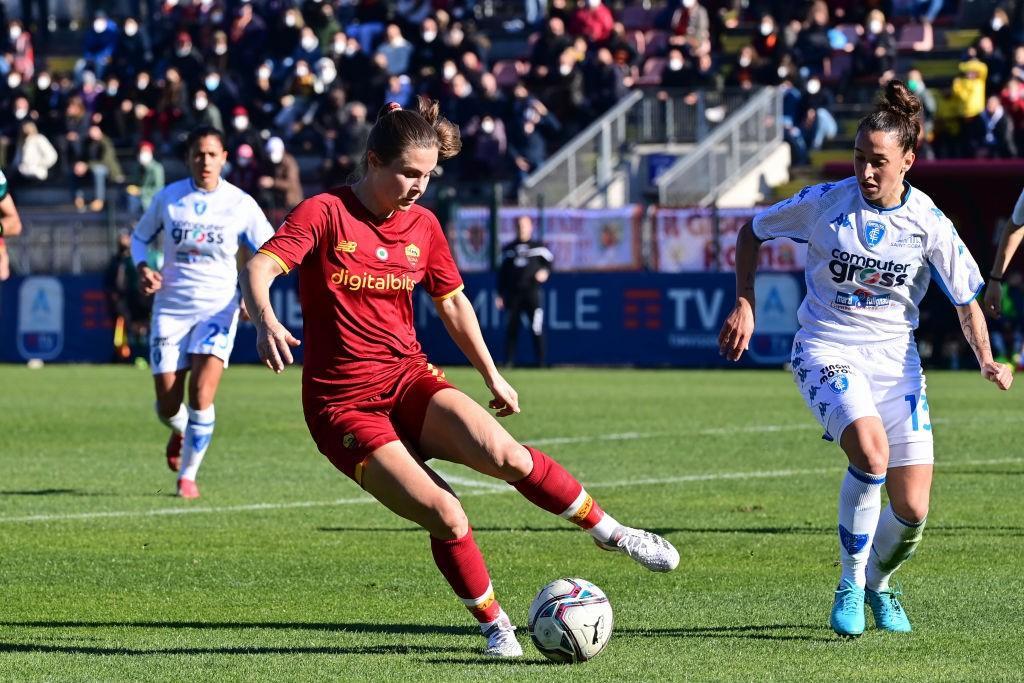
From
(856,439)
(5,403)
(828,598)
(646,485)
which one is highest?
(856,439)

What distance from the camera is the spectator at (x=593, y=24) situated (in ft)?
109

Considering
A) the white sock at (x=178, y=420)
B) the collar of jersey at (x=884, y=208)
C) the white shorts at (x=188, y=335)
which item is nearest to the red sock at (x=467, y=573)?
the collar of jersey at (x=884, y=208)

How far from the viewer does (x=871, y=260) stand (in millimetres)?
7219

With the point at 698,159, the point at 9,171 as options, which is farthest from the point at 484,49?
the point at 9,171

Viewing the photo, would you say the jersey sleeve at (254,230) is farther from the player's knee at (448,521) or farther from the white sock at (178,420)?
the player's knee at (448,521)

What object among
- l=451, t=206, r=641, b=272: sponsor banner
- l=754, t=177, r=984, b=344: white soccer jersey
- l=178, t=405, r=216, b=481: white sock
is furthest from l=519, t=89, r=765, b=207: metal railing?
l=754, t=177, r=984, b=344: white soccer jersey

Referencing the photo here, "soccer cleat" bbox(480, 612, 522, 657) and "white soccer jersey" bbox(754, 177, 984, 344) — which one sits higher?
"white soccer jersey" bbox(754, 177, 984, 344)

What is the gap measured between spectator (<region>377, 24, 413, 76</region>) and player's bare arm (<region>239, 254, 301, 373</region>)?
2786 cm

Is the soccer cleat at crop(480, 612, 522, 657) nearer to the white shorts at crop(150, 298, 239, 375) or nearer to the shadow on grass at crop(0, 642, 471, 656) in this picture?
the shadow on grass at crop(0, 642, 471, 656)

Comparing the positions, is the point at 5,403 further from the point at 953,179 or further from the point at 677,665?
the point at 677,665

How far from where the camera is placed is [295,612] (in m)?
7.81

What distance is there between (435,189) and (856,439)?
Result: 919 inches

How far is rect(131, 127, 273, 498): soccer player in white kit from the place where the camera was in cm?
1203

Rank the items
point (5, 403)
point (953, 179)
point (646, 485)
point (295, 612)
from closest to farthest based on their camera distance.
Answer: point (295, 612) → point (646, 485) → point (5, 403) → point (953, 179)
